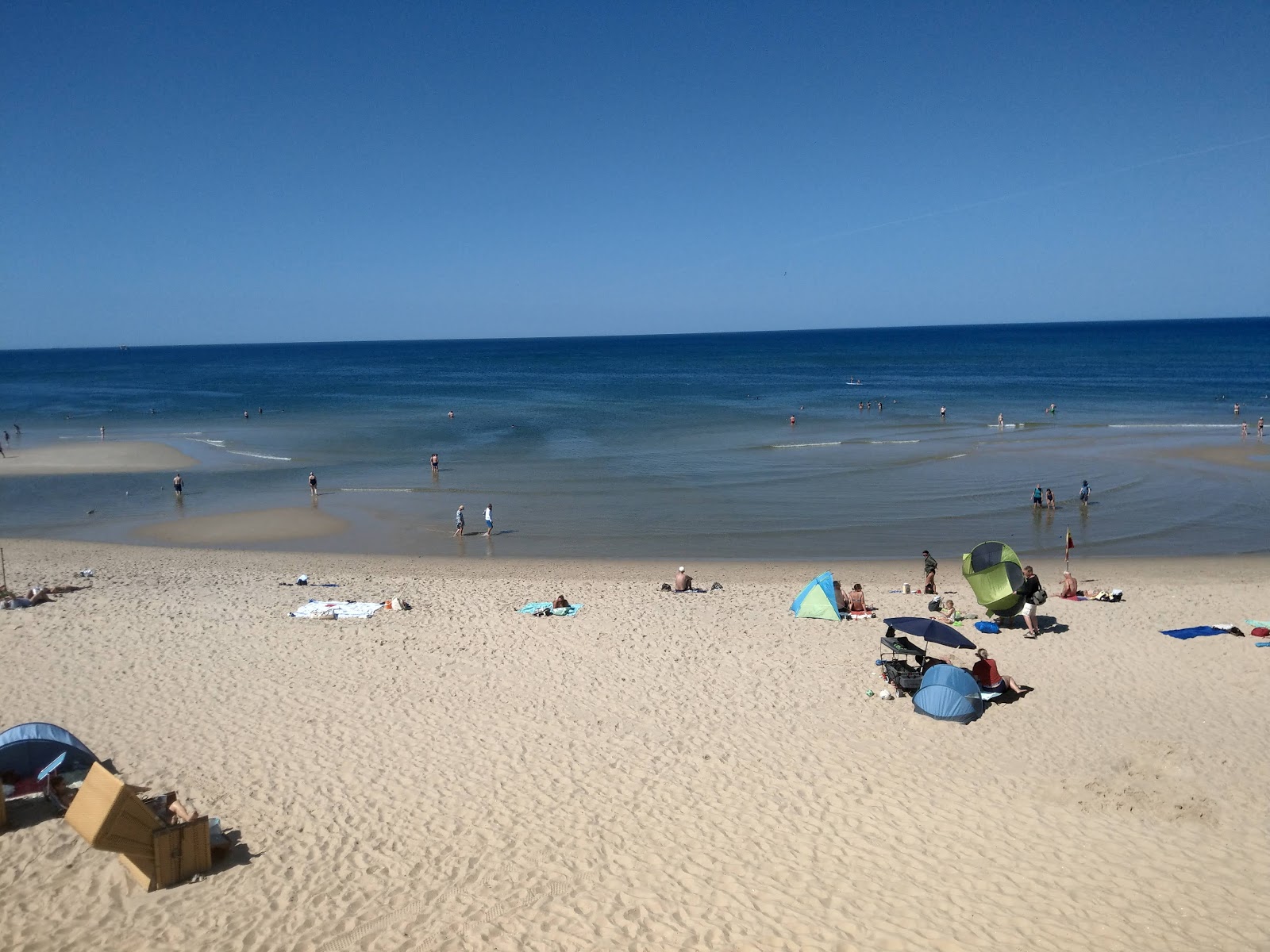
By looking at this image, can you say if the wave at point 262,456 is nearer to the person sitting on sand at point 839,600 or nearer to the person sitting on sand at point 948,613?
the person sitting on sand at point 839,600

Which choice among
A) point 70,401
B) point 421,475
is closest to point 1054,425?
point 421,475

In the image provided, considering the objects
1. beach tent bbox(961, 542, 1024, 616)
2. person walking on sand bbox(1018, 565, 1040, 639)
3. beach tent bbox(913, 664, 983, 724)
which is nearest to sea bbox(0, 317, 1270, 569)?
beach tent bbox(961, 542, 1024, 616)

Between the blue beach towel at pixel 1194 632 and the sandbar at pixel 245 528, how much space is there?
79.9 feet

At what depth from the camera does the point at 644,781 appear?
1085 centimetres

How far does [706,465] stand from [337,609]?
2547cm

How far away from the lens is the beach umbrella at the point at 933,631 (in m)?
13.7

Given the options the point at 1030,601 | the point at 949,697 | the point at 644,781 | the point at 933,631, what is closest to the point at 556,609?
the point at 644,781

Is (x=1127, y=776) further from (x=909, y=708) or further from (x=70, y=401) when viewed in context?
(x=70, y=401)

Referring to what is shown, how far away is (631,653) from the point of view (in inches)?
612

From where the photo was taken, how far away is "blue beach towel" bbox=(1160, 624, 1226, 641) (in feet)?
52.4

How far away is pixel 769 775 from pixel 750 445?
37.6m

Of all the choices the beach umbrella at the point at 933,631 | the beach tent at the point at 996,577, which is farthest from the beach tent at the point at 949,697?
the beach tent at the point at 996,577

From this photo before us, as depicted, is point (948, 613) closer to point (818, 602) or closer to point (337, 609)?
point (818, 602)

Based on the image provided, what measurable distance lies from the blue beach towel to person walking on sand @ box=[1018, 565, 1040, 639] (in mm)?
2404
